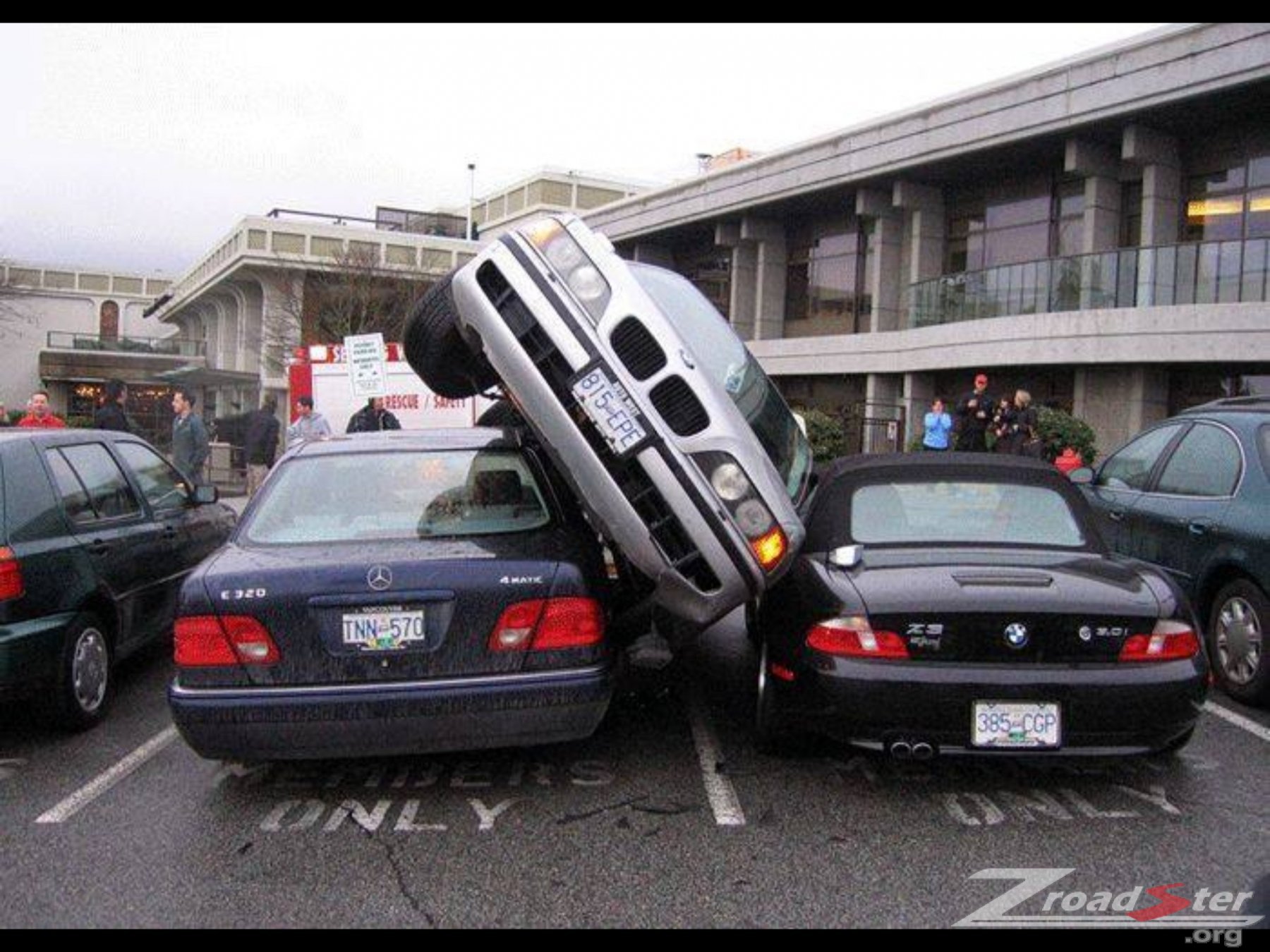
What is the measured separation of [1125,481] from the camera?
23.3 ft

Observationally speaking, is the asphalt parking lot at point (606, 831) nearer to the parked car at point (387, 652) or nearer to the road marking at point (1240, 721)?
the road marking at point (1240, 721)

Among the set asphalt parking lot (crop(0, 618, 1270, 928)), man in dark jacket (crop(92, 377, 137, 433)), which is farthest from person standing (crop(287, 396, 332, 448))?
asphalt parking lot (crop(0, 618, 1270, 928))

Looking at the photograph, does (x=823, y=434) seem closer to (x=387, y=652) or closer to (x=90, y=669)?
(x=90, y=669)

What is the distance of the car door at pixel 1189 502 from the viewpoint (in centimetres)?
589

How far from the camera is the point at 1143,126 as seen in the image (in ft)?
59.6

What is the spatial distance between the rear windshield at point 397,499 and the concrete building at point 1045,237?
15027 mm

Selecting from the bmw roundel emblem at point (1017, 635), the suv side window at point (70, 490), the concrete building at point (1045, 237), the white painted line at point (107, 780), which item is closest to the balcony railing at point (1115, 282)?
the concrete building at point (1045, 237)

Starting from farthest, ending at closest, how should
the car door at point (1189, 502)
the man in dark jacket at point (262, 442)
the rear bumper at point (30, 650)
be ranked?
1. the man in dark jacket at point (262, 442)
2. the car door at point (1189, 502)
3. the rear bumper at point (30, 650)

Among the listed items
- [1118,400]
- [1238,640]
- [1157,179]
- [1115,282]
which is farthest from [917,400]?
[1238,640]

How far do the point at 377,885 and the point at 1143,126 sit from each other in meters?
19.3

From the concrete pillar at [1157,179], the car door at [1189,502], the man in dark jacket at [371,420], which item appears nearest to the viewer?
the car door at [1189,502]

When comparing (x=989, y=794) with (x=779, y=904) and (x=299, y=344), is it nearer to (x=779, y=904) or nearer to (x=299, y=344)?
(x=779, y=904)

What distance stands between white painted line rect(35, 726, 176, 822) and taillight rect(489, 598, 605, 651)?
1859mm

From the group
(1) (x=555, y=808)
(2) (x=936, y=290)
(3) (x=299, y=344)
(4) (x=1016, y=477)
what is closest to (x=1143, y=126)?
(2) (x=936, y=290)
